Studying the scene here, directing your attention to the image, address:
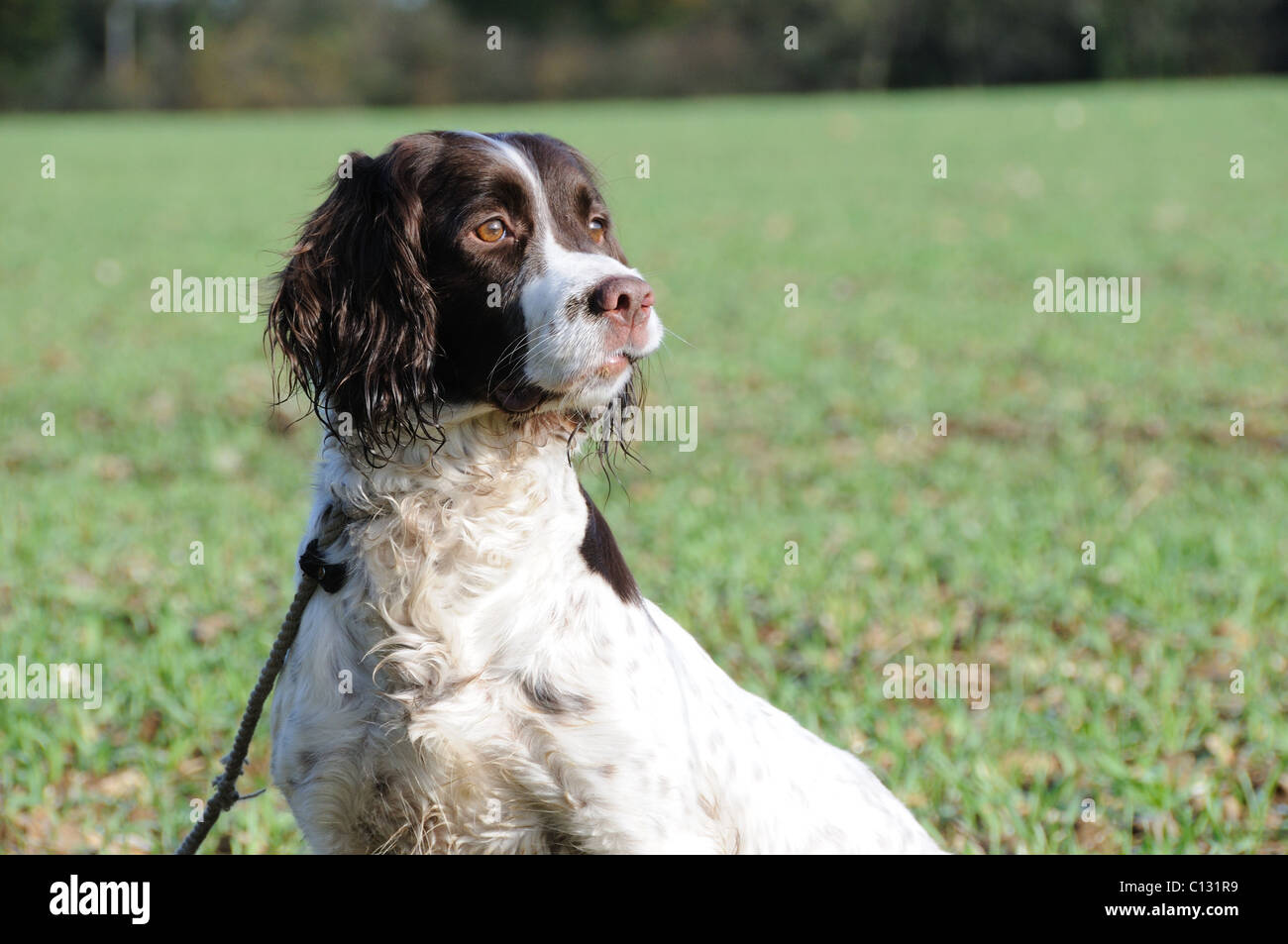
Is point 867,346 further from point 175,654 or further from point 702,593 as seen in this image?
point 175,654

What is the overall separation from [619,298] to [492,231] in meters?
0.35

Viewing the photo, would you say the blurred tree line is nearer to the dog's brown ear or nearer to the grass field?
the grass field

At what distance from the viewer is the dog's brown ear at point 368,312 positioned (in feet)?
9.14

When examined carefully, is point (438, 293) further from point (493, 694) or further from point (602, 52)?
point (602, 52)

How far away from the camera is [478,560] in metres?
2.82

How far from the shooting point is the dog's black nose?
2.65 m

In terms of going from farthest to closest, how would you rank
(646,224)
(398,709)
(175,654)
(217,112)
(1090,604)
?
(217,112)
(646,224)
(1090,604)
(175,654)
(398,709)

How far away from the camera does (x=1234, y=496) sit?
282 inches

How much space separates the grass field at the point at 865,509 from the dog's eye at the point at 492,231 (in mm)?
620

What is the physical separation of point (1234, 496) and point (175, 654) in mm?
5433

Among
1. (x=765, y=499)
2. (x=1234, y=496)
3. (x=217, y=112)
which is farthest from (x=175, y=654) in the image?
(x=217, y=112)
